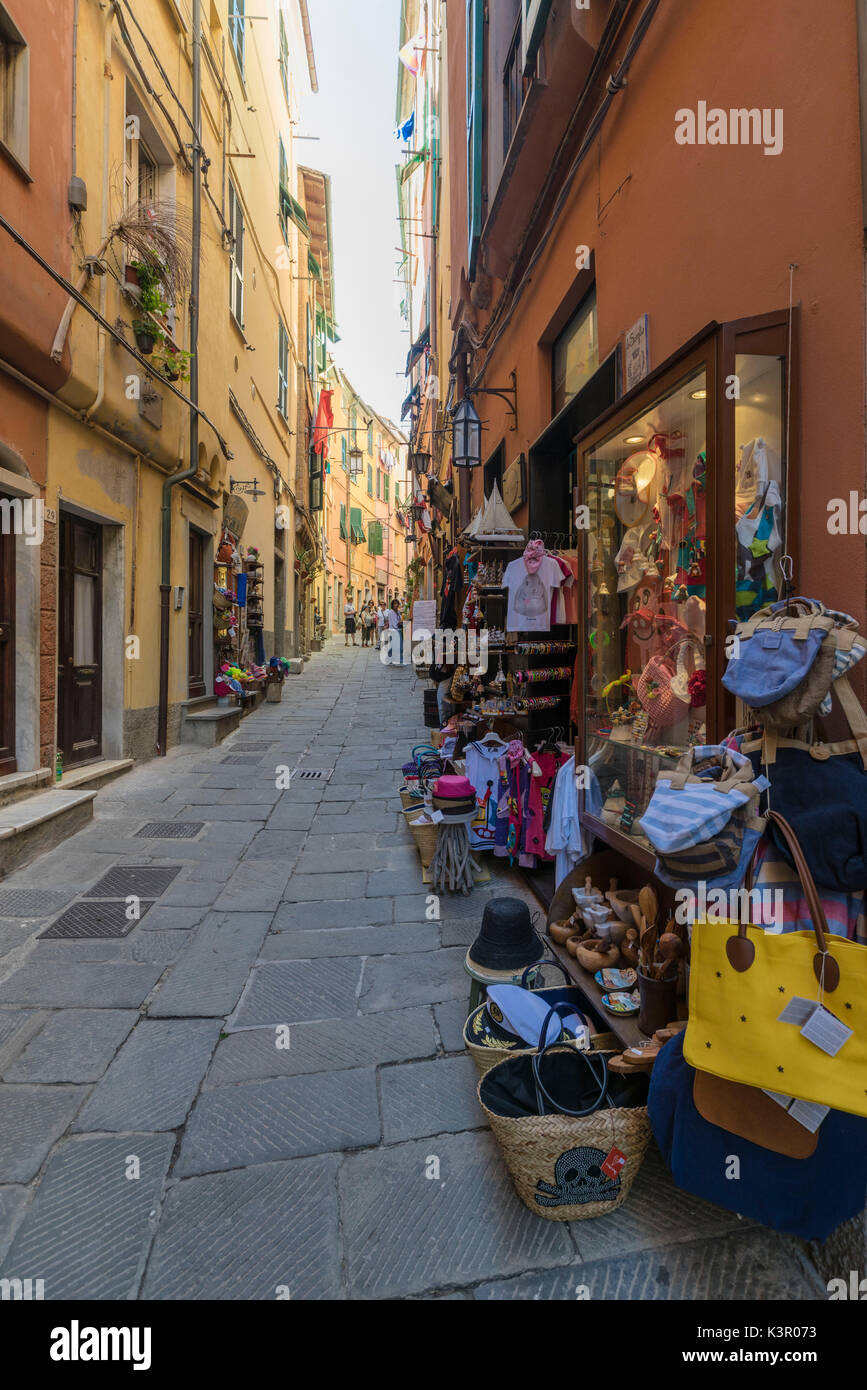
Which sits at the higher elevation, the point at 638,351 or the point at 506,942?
the point at 638,351

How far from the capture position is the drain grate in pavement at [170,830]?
17.3ft

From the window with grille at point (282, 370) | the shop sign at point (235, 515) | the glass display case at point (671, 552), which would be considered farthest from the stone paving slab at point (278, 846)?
the window with grille at point (282, 370)


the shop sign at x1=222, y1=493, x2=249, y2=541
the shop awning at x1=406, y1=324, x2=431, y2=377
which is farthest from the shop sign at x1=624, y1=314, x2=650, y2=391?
the shop awning at x1=406, y1=324, x2=431, y2=377

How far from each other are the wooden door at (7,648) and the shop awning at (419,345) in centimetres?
1433

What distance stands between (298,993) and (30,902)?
6.32ft

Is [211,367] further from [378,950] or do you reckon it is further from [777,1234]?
[777,1234]

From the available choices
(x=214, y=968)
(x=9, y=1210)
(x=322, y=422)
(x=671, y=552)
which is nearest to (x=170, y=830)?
(x=214, y=968)

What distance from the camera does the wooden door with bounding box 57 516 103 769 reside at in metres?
6.34

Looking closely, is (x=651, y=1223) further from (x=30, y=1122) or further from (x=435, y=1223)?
(x=30, y=1122)

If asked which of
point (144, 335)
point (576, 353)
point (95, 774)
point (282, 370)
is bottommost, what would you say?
point (95, 774)

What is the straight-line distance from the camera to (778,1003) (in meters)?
1.47

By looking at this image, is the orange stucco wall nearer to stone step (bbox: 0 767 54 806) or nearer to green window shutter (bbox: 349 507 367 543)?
stone step (bbox: 0 767 54 806)

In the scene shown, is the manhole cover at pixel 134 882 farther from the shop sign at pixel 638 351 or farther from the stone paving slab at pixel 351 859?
the shop sign at pixel 638 351

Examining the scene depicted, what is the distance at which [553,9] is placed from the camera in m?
3.87
